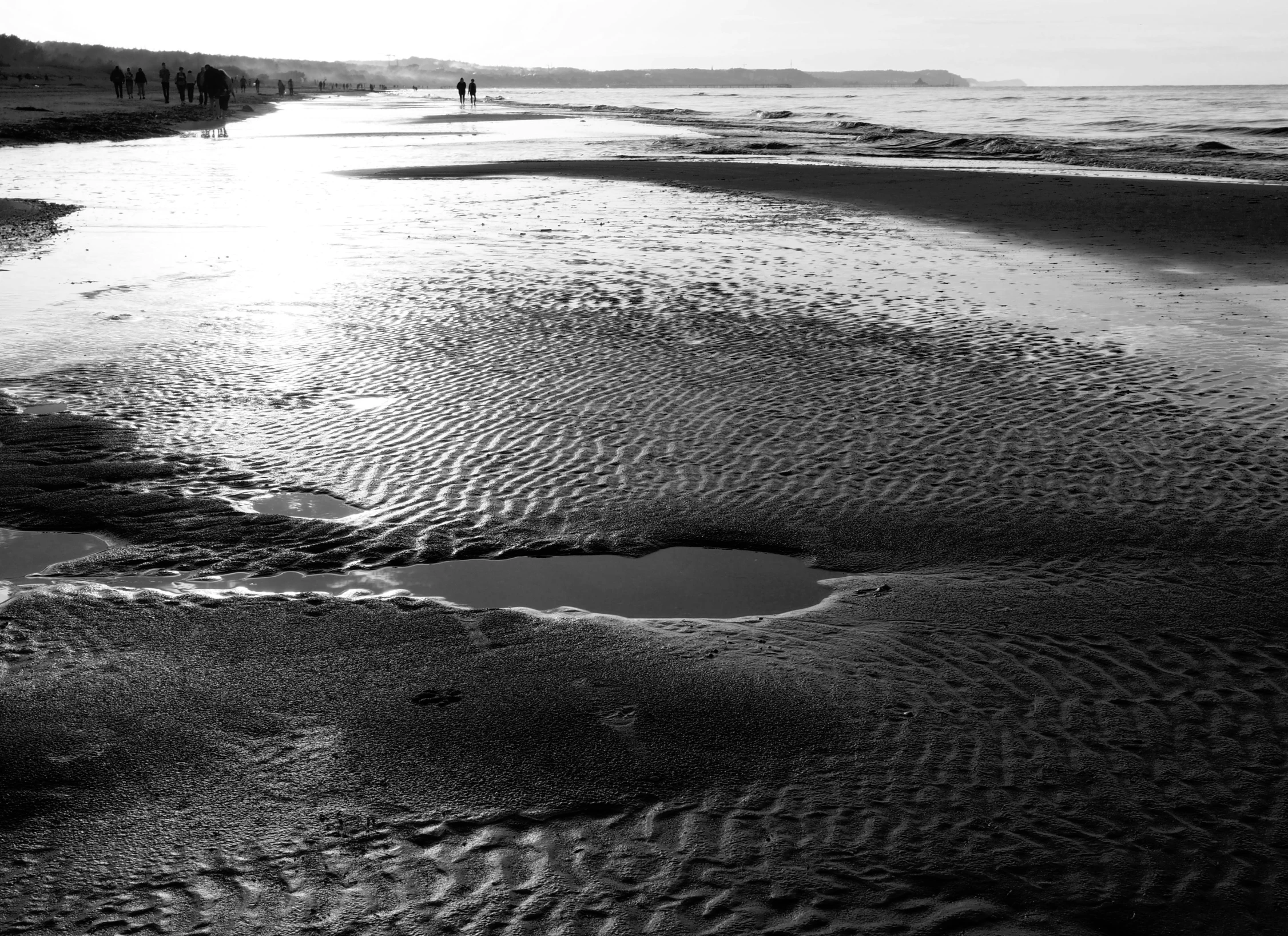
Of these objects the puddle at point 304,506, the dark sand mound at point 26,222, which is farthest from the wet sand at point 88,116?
the puddle at point 304,506

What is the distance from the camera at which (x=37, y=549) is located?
200 inches

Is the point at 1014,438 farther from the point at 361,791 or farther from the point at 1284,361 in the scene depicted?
the point at 361,791

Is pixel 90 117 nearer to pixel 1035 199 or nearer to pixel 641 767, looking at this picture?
pixel 1035 199

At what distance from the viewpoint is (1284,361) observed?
8.59 meters

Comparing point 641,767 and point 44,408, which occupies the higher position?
point 44,408

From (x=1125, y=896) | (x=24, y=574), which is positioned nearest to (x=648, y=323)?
(x=24, y=574)

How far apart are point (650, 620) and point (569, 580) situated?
1.85 feet

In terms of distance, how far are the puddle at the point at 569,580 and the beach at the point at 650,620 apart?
0.10 m

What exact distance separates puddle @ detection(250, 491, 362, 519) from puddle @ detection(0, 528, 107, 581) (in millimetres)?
797

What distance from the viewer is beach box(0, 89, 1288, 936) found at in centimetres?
308

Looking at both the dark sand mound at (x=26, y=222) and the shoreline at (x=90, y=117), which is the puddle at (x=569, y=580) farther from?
the shoreline at (x=90, y=117)

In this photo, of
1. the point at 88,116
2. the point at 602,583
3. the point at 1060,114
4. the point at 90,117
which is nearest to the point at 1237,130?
the point at 1060,114

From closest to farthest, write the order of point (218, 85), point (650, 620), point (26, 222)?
point (650, 620), point (26, 222), point (218, 85)

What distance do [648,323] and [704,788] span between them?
22.0 ft
